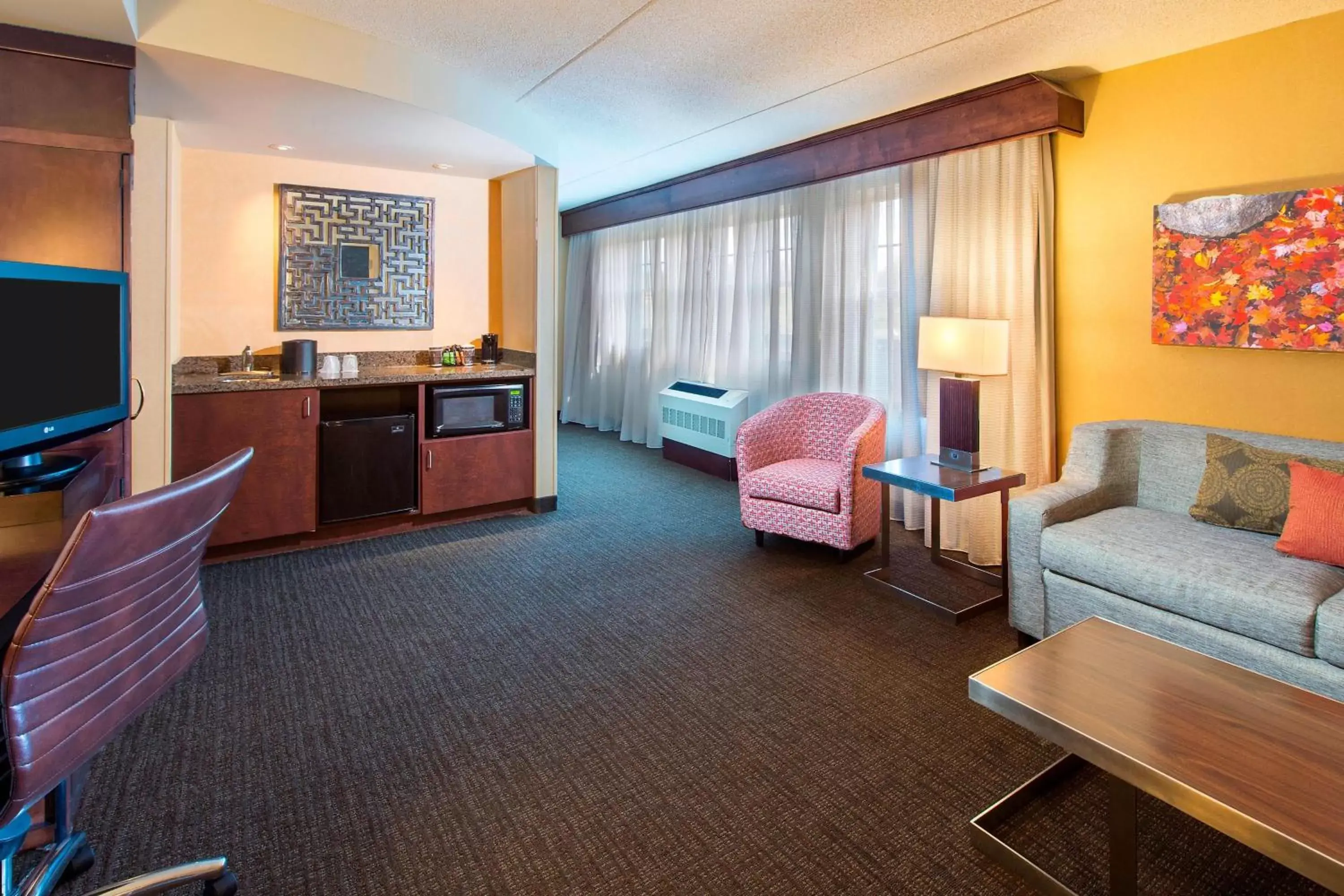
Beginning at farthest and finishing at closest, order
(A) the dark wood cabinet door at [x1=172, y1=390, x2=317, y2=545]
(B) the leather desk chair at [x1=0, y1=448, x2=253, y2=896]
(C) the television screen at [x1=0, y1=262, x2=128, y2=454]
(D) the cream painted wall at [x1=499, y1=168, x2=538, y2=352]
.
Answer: (D) the cream painted wall at [x1=499, y1=168, x2=538, y2=352] → (A) the dark wood cabinet door at [x1=172, y1=390, x2=317, y2=545] → (C) the television screen at [x1=0, y1=262, x2=128, y2=454] → (B) the leather desk chair at [x1=0, y1=448, x2=253, y2=896]

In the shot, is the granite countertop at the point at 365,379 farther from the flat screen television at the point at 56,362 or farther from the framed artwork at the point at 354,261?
the flat screen television at the point at 56,362

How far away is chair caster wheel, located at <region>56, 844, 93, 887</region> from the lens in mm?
1634

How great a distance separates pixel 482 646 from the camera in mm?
2893

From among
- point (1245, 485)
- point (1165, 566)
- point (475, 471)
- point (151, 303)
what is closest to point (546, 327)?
point (475, 471)

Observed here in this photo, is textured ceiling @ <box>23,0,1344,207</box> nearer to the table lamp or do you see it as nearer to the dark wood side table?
the table lamp

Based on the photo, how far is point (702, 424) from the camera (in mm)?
6098

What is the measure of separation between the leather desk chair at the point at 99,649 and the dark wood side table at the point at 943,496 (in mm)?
2592

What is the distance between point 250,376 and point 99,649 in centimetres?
330

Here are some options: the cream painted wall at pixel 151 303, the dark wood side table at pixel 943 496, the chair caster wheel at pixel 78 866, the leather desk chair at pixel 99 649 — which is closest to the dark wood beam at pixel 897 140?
the dark wood side table at pixel 943 496

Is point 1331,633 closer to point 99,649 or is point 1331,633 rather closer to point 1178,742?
point 1178,742

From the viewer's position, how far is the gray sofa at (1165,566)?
2168mm

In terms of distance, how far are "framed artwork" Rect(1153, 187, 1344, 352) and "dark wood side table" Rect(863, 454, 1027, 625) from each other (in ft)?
3.17

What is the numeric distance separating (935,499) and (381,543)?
300 cm

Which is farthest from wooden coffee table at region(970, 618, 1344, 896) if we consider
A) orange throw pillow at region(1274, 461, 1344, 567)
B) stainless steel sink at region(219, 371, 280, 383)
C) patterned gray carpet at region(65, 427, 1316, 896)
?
stainless steel sink at region(219, 371, 280, 383)
